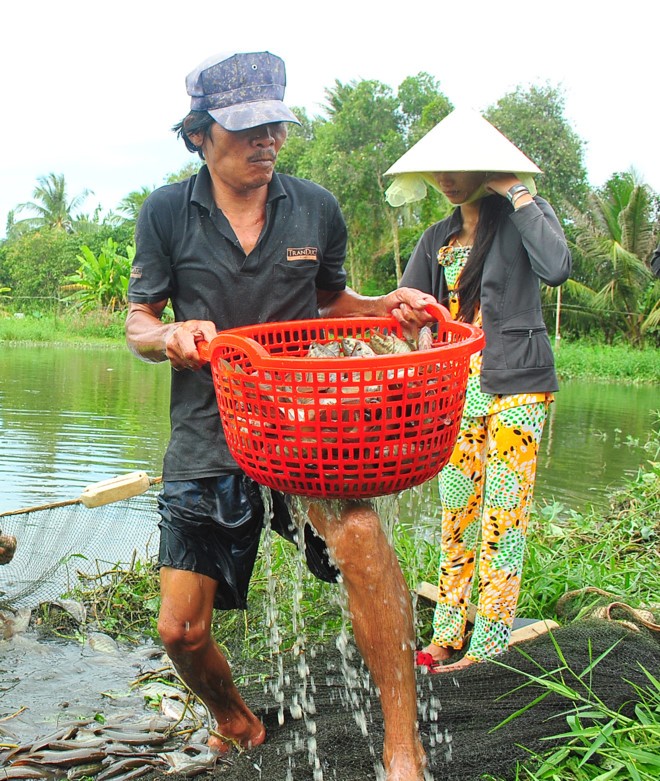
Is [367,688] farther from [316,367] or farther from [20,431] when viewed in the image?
[20,431]

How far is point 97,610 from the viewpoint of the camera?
4352mm

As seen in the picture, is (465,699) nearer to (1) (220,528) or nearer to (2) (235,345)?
(1) (220,528)

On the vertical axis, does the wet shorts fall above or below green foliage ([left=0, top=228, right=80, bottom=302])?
above

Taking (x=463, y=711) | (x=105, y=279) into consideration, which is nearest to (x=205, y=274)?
(x=463, y=711)

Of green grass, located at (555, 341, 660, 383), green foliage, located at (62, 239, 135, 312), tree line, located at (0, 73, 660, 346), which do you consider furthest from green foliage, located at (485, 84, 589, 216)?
green foliage, located at (62, 239, 135, 312)

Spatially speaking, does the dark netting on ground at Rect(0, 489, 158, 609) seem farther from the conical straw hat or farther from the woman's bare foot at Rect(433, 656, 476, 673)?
the conical straw hat

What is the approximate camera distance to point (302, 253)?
271cm

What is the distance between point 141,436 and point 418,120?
23.6 m

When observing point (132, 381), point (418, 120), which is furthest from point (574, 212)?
point (132, 381)

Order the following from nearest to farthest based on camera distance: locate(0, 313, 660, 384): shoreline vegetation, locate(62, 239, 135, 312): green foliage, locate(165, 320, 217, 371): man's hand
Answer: locate(165, 320, 217, 371): man's hand → locate(0, 313, 660, 384): shoreline vegetation → locate(62, 239, 135, 312): green foliage

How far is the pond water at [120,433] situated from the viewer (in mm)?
7691

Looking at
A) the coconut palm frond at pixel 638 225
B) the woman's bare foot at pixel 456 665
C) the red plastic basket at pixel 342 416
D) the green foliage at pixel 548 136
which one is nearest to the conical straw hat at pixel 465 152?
the red plastic basket at pixel 342 416

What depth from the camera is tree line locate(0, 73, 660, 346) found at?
78.4 feet

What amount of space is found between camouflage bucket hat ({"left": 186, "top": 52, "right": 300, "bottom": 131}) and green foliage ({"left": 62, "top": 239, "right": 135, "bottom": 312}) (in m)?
26.2
